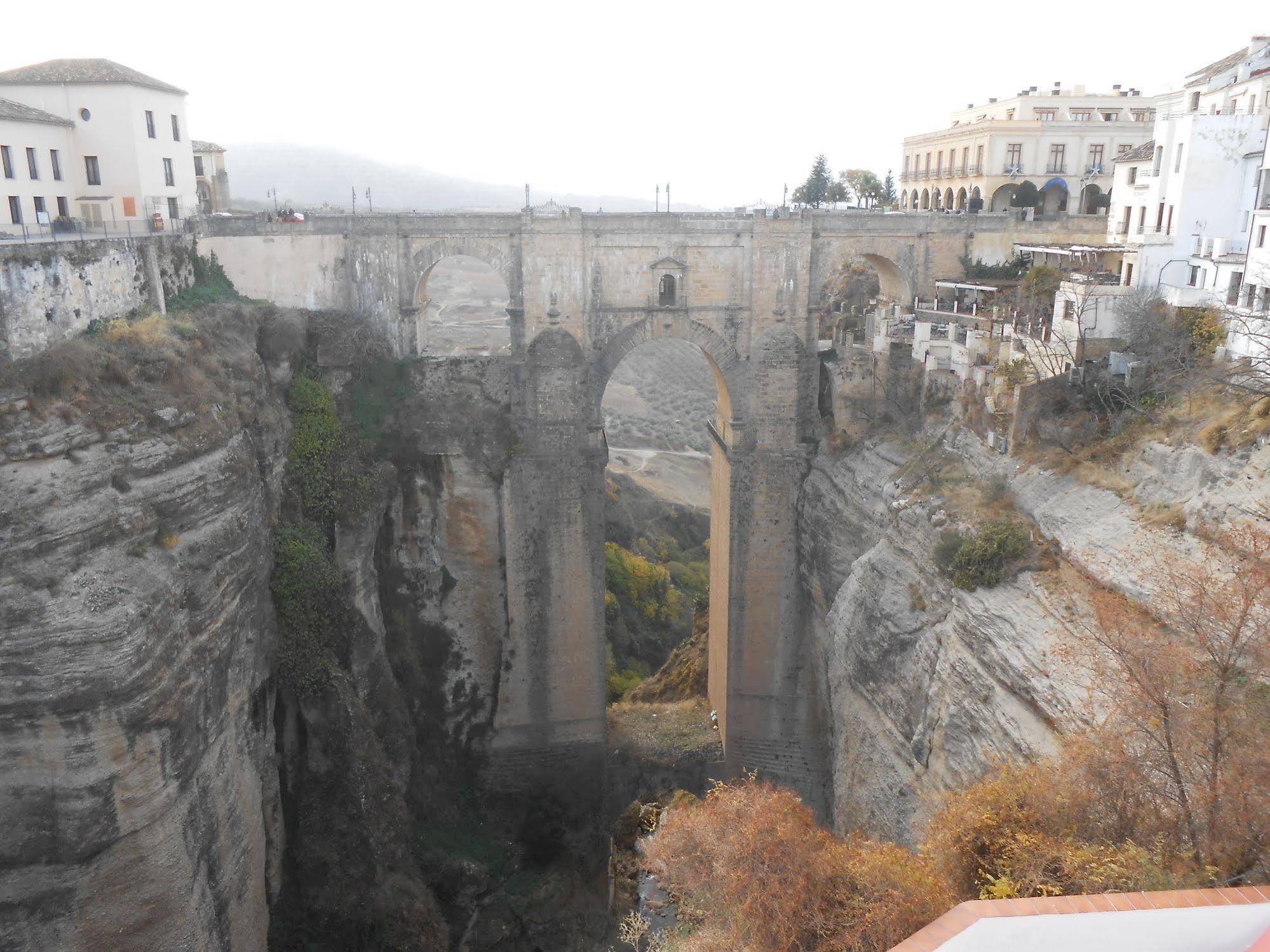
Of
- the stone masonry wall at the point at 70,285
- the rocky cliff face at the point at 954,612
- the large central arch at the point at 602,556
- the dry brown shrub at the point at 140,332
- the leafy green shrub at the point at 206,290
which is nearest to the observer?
the rocky cliff face at the point at 954,612

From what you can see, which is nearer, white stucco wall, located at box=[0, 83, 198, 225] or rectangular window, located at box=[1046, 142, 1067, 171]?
white stucco wall, located at box=[0, 83, 198, 225]

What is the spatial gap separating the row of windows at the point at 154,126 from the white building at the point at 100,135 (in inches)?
0.8

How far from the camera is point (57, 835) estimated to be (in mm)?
14531

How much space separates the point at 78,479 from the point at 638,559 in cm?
2348

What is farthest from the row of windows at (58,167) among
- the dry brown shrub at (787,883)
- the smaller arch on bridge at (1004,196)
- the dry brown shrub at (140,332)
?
the smaller arch on bridge at (1004,196)

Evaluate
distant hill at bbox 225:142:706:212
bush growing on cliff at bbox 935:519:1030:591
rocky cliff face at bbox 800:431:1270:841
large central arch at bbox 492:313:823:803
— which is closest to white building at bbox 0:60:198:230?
large central arch at bbox 492:313:823:803

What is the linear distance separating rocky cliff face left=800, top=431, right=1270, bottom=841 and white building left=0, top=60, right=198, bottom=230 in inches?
771

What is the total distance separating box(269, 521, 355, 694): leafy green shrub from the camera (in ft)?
66.3

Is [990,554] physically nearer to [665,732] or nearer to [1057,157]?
[665,732]

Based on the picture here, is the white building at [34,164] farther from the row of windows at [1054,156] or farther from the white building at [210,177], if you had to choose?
the row of windows at [1054,156]

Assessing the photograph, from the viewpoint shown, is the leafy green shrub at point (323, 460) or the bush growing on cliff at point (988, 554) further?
the leafy green shrub at point (323, 460)

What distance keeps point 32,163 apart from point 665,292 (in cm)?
1560

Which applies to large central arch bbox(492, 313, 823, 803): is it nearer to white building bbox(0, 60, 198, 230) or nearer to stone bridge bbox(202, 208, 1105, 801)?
stone bridge bbox(202, 208, 1105, 801)

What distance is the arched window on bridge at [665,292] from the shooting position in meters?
25.5
